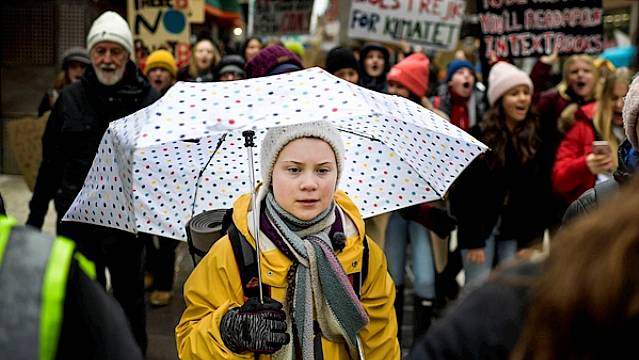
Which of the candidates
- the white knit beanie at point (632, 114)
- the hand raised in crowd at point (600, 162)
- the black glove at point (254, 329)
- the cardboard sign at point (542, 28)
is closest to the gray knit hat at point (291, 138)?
the black glove at point (254, 329)

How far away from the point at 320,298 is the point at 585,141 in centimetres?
321

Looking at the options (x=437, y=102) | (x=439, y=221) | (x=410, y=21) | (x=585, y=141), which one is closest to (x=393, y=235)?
(x=439, y=221)

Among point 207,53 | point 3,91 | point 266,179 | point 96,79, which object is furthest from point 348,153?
point 3,91

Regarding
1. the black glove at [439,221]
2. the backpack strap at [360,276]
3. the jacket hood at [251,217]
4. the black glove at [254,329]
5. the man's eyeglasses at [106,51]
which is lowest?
the black glove at [439,221]

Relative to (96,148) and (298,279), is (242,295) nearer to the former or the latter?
(298,279)

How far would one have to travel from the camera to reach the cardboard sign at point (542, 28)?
8.07m

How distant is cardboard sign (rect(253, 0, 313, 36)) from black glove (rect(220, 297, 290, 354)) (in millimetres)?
13190

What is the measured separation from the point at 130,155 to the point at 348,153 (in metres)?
1.10

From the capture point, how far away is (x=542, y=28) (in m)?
8.15

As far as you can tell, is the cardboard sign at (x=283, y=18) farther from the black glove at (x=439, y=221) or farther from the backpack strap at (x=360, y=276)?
the backpack strap at (x=360, y=276)

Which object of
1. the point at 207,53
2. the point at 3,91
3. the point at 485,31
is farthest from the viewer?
the point at 3,91

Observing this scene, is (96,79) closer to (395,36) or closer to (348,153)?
(348,153)

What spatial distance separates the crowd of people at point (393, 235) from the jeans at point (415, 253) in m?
0.01

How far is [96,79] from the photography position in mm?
5211
